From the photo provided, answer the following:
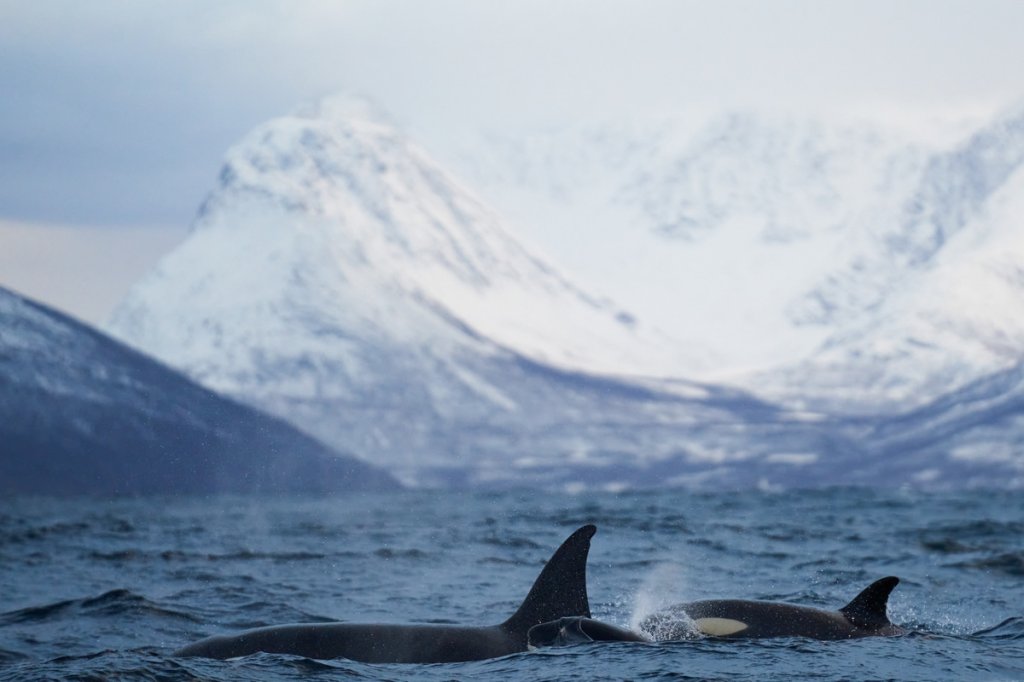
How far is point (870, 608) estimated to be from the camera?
13.1 metres

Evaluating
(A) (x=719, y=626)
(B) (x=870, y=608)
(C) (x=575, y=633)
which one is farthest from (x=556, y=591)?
(B) (x=870, y=608)

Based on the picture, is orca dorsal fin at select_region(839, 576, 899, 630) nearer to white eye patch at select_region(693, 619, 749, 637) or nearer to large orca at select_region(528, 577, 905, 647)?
large orca at select_region(528, 577, 905, 647)

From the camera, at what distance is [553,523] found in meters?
39.7

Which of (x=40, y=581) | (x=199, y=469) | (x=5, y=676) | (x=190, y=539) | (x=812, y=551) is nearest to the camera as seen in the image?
(x=5, y=676)

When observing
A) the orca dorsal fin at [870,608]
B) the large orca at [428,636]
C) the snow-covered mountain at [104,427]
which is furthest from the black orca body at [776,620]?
the snow-covered mountain at [104,427]

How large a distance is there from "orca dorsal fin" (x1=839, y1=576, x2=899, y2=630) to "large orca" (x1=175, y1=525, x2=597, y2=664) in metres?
2.41

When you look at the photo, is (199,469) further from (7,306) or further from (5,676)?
(5,676)

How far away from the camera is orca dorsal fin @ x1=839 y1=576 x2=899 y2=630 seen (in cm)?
1299

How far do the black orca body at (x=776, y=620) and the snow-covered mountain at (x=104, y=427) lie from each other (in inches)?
6198

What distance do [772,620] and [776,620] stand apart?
0.04m

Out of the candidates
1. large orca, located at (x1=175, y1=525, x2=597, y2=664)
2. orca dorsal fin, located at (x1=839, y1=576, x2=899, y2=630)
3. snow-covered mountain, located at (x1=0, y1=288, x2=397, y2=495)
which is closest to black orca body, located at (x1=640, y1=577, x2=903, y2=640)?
orca dorsal fin, located at (x1=839, y1=576, x2=899, y2=630)

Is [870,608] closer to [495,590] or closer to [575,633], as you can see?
[575,633]

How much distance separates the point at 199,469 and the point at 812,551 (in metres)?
A: 167

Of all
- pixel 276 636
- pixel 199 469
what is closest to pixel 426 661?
pixel 276 636
